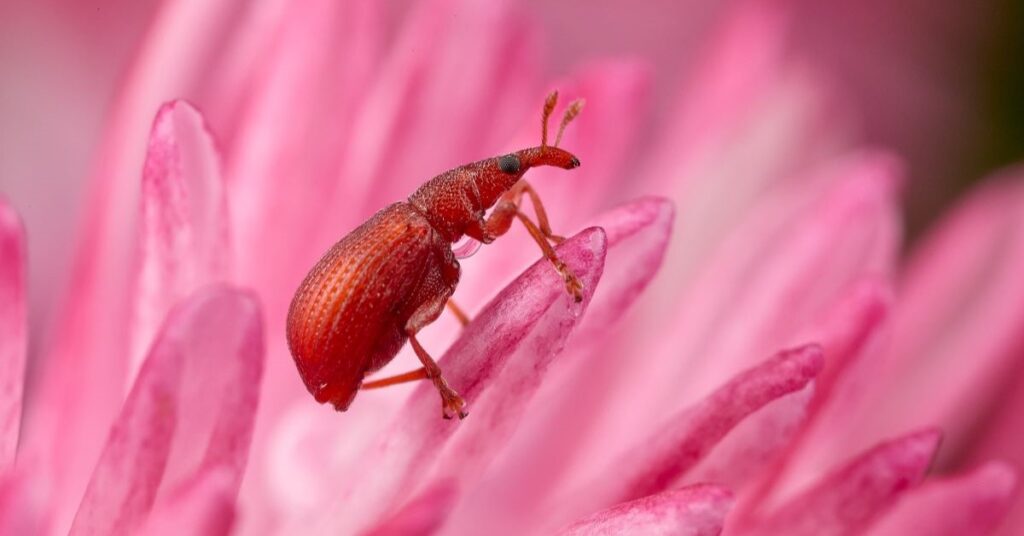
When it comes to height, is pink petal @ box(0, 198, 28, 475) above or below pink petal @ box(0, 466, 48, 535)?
above

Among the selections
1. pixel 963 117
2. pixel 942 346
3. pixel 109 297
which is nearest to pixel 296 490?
pixel 109 297

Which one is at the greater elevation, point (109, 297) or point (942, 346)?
point (109, 297)

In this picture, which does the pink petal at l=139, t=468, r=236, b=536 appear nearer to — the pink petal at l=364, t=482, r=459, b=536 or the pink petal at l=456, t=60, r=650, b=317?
the pink petal at l=364, t=482, r=459, b=536

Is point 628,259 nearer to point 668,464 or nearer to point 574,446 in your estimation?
point 668,464

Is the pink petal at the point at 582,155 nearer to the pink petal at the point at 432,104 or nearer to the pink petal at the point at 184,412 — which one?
the pink petal at the point at 432,104

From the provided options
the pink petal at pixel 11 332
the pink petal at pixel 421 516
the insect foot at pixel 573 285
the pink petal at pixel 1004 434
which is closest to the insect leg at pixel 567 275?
the insect foot at pixel 573 285

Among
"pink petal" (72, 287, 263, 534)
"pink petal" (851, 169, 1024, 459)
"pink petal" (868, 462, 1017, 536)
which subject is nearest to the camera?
"pink petal" (72, 287, 263, 534)

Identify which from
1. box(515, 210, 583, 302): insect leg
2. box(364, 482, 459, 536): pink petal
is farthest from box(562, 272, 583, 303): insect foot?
box(364, 482, 459, 536): pink petal

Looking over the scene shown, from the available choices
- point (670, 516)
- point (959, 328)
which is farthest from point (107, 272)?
point (959, 328)
